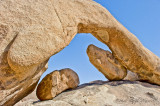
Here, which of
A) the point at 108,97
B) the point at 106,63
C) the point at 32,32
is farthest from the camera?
the point at 106,63

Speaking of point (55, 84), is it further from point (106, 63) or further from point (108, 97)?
point (106, 63)

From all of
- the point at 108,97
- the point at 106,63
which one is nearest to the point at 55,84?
the point at 108,97

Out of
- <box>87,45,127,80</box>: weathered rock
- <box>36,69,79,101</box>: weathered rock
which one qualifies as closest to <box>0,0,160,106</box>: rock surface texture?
<box>36,69,79,101</box>: weathered rock

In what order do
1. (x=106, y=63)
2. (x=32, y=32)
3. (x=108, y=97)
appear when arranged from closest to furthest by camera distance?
Answer: (x=32, y=32) < (x=108, y=97) < (x=106, y=63)

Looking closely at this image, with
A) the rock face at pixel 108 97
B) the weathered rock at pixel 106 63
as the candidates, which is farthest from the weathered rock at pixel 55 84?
the weathered rock at pixel 106 63

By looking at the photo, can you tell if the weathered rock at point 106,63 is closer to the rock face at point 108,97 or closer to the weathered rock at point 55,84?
the rock face at point 108,97

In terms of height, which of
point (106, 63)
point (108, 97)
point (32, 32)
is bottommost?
point (108, 97)

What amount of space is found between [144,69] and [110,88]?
1371mm

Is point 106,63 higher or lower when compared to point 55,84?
higher

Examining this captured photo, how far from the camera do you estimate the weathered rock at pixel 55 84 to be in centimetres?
272

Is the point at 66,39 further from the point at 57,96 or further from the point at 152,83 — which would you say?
the point at 152,83

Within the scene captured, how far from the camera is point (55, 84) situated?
2783 millimetres

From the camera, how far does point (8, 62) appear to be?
6.10 ft

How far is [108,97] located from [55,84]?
3.53 feet
